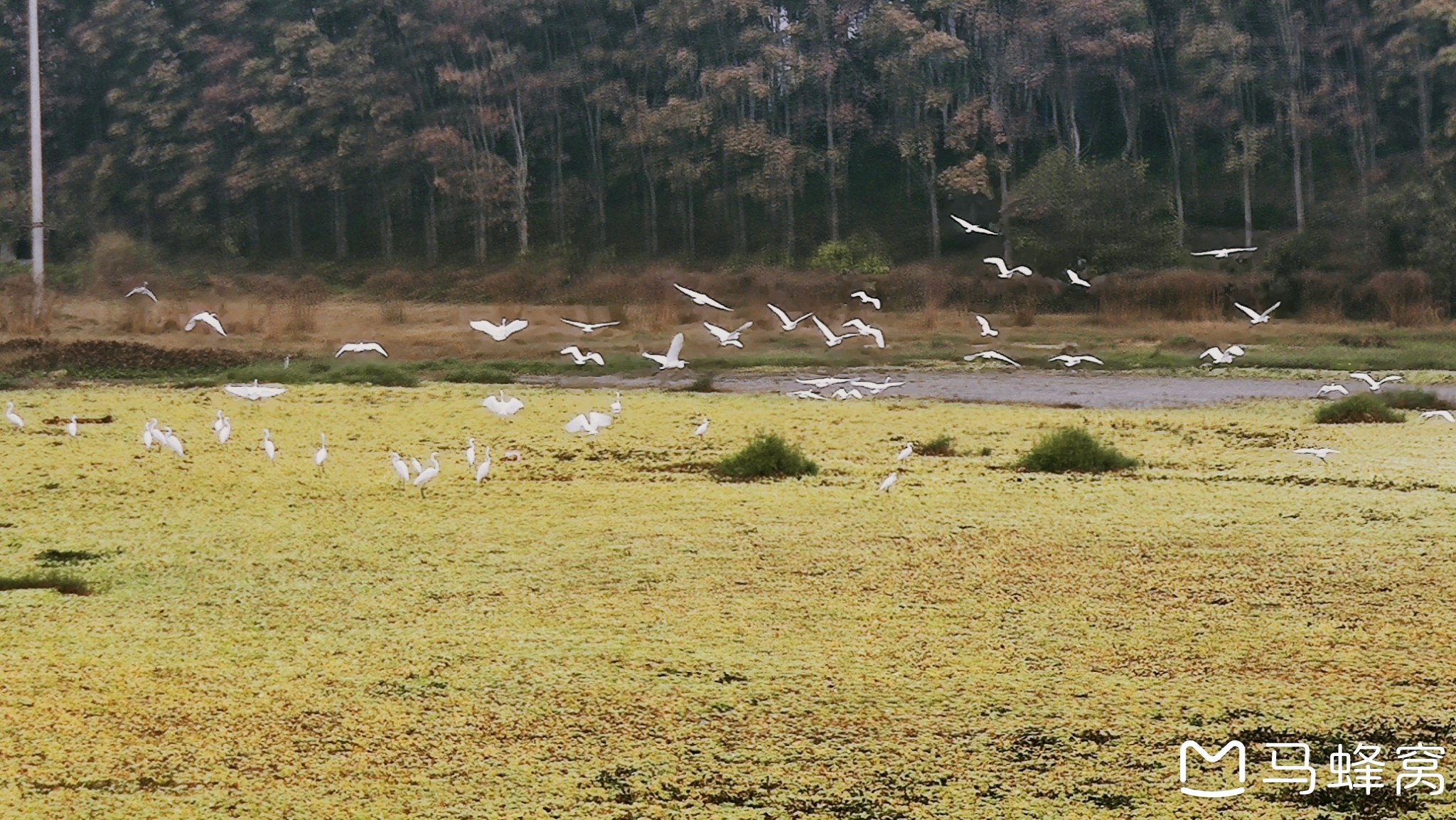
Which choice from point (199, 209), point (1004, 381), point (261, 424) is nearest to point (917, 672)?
point (261, 424)

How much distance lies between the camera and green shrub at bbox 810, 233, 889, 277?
20609 millimetres

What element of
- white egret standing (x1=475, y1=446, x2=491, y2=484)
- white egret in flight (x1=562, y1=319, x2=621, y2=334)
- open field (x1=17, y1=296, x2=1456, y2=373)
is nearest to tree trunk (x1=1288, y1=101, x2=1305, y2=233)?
open field (x1=17, y1=296, x2=1456, y2=373)

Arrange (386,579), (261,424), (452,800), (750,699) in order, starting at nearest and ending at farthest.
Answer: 1. (452,800)
2. (750,699)
3. (386,579)
4. (261,424)

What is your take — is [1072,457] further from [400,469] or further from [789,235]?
[789,235]

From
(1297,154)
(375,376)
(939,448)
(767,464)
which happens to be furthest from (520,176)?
(767,464)

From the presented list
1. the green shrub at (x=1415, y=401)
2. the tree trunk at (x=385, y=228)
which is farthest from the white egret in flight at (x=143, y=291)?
the tree trunk at (x=385, y=228)

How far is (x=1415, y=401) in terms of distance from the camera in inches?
348

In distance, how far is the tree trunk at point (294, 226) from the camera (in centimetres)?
2844

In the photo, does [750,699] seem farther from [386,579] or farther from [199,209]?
[199,209]

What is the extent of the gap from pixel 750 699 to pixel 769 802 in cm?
56

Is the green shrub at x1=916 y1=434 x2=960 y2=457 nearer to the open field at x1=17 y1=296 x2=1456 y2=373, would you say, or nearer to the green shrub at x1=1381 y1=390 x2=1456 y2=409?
the green shrub at x1=1381 y1=390 x2=1456 y2=409

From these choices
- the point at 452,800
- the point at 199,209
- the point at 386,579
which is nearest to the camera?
the point at 452,800

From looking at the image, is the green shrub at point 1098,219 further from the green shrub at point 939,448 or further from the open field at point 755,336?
the green shrub at point 939,448

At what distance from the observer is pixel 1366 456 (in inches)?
261
